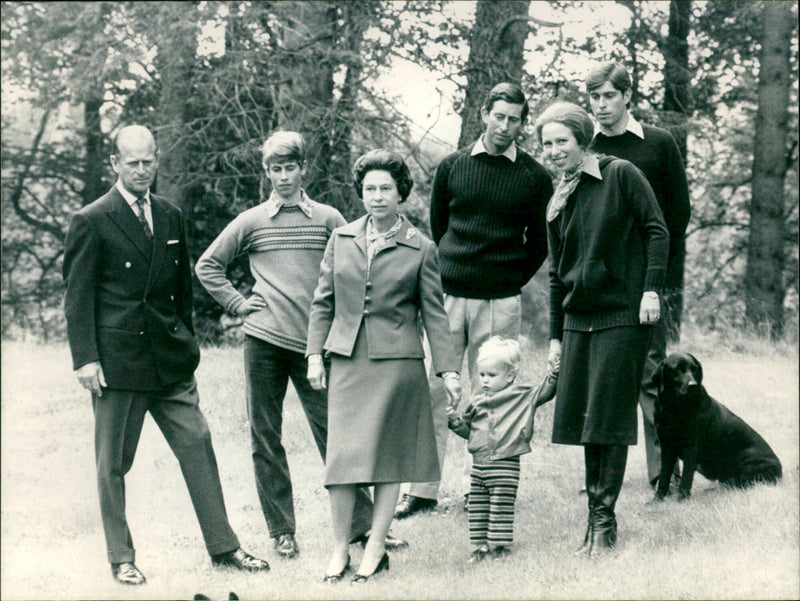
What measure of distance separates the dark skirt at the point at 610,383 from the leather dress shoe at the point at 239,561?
A: 1.65m

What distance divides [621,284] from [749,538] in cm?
145

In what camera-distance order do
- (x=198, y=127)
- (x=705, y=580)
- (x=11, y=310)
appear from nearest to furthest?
(x=705, y=580) < (x=198, y=127) < (x=11, y=310)

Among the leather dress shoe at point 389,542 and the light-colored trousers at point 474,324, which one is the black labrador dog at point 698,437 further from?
the leather dress shoe at point 389,542

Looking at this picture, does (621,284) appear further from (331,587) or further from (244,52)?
(244,52)

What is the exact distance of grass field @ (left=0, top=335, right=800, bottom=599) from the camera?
14.2 feet

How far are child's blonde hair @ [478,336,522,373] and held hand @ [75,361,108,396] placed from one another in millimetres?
1871

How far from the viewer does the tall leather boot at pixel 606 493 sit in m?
Result: 4.65

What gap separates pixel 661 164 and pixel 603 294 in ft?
3.78

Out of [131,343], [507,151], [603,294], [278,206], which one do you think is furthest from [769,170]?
[131,343]

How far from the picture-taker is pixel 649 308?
4.52 m

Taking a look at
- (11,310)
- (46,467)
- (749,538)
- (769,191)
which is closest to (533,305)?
(769,191)

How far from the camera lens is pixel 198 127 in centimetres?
1310

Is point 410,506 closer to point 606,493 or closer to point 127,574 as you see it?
point 606,493

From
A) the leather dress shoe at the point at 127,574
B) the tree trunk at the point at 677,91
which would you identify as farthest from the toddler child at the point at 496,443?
the tree trunk at the point at 677,91
